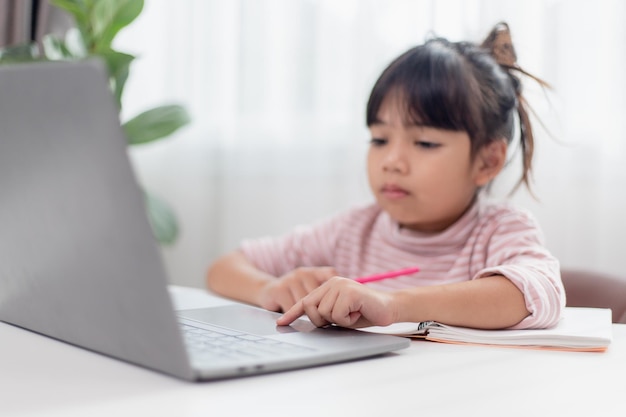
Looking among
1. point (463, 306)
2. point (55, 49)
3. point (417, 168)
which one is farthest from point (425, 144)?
point (55, 49)

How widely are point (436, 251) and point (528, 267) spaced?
38 centimetres

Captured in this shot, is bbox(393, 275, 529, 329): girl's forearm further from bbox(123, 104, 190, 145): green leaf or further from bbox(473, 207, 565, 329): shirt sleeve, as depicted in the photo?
bbox(123, 104, 190, 145): green leaf

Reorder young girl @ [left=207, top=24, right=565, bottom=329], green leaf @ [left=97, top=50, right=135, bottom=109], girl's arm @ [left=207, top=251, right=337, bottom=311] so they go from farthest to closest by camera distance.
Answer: green leaf @ [left=97, top=50, right=135, bottom=109]
young girl @ [left=207, top=24, right=565, bottom=329]
girl's arm @ [left=207, top=251, right=337, bottom=311]

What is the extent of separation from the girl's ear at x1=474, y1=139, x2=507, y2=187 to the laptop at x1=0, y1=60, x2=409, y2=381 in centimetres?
65

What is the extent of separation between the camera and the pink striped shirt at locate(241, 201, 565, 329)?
2.92 ft

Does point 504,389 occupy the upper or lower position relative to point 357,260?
upper

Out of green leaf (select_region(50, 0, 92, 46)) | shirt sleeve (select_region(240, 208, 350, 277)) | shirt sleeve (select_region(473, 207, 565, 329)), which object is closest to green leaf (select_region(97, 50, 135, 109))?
green leaf (select_region(50, 0, 92, 46))

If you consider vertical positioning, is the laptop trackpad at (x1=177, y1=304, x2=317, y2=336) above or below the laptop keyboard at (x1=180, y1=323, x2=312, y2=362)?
below

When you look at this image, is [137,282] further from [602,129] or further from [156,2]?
[156,2]

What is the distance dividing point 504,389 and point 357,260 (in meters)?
0.83

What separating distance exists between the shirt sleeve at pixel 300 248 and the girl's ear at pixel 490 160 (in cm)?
27

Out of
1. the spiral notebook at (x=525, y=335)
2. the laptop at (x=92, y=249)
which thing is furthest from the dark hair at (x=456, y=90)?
the laptop at (x=92, y=249)

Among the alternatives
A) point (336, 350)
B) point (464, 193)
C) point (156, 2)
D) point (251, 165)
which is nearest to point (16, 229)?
point (336, 350)

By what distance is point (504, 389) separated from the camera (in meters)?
0.56
